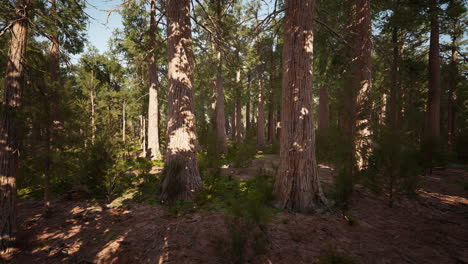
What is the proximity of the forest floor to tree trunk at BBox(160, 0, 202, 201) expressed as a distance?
0.90m

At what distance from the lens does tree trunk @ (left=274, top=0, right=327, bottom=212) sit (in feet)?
15.3

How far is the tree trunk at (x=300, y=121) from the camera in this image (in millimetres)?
4676

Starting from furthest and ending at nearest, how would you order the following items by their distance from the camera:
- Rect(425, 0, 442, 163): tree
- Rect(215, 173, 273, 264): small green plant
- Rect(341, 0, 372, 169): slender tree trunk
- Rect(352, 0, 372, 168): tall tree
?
Rect(425, 0, 442, 163): tree, Rect(352, 0, 372, 168): tall tree, Rect(341, 0, 372, 169): slender tree trunk, Rect(215, 173, 273, 264): small green plant

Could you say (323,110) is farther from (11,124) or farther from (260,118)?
(11,124)

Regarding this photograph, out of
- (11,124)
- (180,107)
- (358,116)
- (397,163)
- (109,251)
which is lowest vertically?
(109,251)

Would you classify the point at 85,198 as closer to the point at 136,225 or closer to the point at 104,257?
the point at 136,225

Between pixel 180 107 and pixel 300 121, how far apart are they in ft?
10.6

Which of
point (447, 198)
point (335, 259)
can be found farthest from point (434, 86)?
point (335, 259)

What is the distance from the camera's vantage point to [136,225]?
14.1ft

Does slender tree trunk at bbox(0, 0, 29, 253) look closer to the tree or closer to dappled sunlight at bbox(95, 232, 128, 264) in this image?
dappled sunlight at bbox(95, 232, 128, 264)

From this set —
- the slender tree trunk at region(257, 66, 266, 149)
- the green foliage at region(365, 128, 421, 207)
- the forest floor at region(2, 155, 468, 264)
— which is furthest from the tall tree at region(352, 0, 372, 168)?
the slender tree trunk at region(257, 66, 266, 149)

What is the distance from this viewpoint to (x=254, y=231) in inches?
136

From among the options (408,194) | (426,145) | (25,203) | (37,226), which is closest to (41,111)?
(37,226)

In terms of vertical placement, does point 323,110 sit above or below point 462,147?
above
